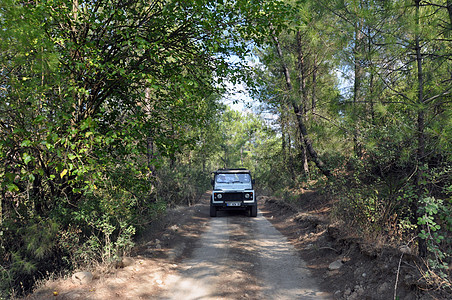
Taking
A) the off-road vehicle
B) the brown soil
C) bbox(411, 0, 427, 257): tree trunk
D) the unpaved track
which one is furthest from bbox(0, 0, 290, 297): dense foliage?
the off-road vehicle

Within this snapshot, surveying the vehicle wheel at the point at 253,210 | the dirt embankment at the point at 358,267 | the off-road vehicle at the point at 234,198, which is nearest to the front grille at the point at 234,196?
the off-road vehicle at the point at 234,198

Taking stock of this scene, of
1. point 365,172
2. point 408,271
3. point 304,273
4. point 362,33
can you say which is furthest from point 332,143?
point 408,271

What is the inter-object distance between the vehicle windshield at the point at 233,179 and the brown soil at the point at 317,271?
5268 millimetres

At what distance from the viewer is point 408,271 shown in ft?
13.2

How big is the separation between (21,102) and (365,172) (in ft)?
24.2

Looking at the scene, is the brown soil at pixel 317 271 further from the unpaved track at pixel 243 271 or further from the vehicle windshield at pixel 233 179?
the vehicle windshield at pixel 233 179

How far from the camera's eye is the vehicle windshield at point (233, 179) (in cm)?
1366

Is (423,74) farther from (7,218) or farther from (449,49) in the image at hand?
(7,218)

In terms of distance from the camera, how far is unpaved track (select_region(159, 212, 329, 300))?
474 cm

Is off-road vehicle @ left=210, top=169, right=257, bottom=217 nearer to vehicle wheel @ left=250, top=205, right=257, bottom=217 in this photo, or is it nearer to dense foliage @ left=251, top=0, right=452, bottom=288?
vehicle wheel @ left=250, top=205, right=257, bottom=217

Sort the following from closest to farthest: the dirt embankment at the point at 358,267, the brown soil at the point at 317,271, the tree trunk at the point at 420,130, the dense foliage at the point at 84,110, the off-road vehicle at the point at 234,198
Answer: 1. the dirt embankment at the point at 358,267
2. the brown soil at the point at 317,271
3. the tree trunk at the point at 420,130
4. the dense foliage at the point at 84,110
5. the off-road vehicle at the point at 234,198

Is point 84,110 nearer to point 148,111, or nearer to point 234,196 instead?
point 148,111

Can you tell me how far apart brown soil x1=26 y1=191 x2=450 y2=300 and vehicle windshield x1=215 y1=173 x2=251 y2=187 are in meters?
5.27

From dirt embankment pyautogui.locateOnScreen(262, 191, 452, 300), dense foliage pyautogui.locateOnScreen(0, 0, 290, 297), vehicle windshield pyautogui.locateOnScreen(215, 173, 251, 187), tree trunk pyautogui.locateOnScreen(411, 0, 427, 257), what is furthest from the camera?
vehicle windshield pyautogui.locateOnScreen(215, 173, 251, 187)
